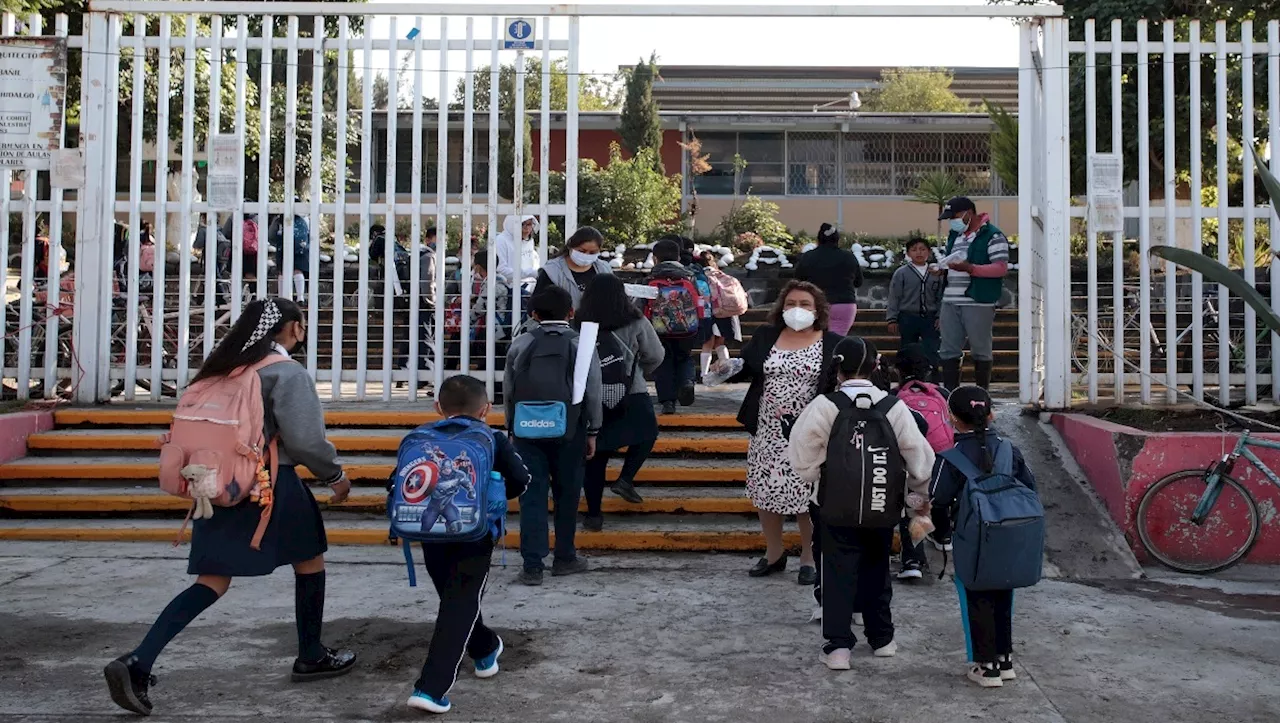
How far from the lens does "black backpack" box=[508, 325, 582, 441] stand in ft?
21.6

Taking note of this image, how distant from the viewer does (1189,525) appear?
24.3 feet

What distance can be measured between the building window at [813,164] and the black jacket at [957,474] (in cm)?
2125

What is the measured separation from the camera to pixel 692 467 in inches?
330

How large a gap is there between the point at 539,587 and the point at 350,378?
3.55m

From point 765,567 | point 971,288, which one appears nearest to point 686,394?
point 971,288

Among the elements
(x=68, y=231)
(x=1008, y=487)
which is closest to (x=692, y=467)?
(x=1008, y=487)

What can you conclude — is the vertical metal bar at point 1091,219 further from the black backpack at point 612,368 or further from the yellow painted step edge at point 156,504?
the black backpack at point 612,368

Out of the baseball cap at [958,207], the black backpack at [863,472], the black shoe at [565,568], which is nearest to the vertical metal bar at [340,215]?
the black shoe at [565,568]

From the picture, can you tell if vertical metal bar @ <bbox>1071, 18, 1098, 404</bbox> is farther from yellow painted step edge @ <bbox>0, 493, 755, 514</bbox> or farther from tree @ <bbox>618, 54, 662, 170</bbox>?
tree @ <bbox>618, 54, 662, 170</bbox>

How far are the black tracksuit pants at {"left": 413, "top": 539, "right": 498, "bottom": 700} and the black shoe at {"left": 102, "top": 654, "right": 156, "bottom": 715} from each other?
995mm

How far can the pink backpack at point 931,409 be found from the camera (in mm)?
6617

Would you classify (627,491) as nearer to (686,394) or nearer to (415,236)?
(686,394)

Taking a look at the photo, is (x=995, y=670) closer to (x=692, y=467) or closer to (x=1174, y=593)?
(x=1174, y=593)

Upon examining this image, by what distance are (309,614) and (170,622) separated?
0.55 meters
